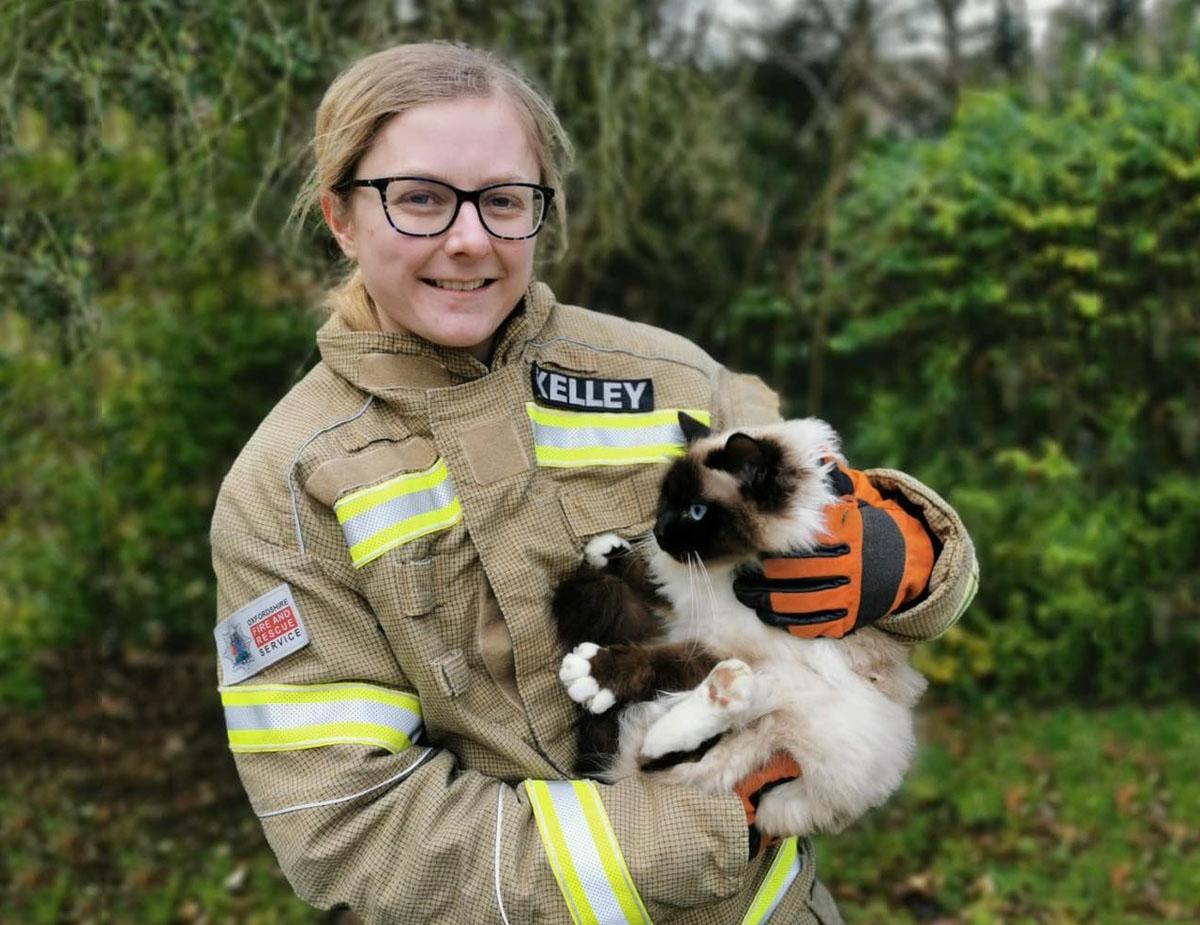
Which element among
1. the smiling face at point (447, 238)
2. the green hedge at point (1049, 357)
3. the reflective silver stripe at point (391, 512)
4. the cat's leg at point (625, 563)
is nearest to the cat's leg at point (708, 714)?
the cat's leg at point (625, 563)

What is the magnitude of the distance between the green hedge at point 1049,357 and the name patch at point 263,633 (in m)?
3.84

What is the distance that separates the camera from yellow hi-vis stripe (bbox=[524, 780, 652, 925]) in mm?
2186

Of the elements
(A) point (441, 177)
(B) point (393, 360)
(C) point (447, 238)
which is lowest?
(B) point (393, 360)

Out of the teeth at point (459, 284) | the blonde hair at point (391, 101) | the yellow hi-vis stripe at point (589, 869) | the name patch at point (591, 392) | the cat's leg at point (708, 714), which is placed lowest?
the yellow hi-vis stripe at point (589, 869)

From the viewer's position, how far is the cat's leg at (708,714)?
248cm

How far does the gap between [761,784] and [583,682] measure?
44 centimetres

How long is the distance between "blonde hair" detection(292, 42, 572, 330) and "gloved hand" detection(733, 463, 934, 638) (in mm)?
A: 1047

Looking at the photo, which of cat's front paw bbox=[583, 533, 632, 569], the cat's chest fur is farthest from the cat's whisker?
cat's front paw bbox=[583, 533, 632, 569]

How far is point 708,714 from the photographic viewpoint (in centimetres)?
248

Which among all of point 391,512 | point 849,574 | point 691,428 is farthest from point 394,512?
point 849,574

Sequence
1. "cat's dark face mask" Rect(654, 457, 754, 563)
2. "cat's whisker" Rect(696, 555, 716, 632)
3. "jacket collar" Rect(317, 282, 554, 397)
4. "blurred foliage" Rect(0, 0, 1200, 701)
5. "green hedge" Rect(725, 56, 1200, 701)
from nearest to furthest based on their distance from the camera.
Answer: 1. "jacket collar" Rect(317, 282, 554, 397)
2. "cat's dark face mask" Rect(654, 457, 754, 563)
3. "cat's whisker" Rect(696, 555, 716, 632)
4. "blurred foliage" Rect(0, 0, 1200, 701)
5. "green hedge" Rect(725, 56, 1200, 701)

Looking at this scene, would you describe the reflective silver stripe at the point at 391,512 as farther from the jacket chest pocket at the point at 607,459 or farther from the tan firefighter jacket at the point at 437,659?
the jacket chest pocket at the point at 607,459

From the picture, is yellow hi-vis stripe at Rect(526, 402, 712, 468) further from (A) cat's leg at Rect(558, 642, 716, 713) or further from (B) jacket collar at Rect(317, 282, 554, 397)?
(A) cat's leg at Rect(558, 642, 716, 713)

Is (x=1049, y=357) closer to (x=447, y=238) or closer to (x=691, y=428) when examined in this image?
(x=691, y=428)
